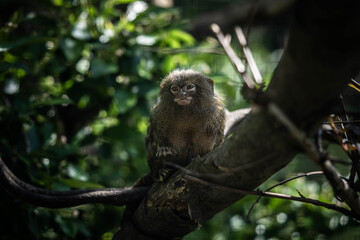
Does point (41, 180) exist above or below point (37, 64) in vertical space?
below

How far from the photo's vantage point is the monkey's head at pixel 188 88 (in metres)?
2.92

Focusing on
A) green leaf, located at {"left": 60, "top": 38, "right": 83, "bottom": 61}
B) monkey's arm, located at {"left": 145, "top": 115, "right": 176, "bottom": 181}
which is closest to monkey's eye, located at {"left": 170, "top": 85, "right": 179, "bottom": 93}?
monkey's arm, located at {"left": 145, "top": 115, "right": 176, "bottom": 181}

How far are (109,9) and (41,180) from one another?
5.84 ft

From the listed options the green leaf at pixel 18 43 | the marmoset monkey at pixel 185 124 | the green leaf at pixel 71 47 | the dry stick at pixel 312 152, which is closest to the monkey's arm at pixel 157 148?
the marmoset monkey at pixel 185 124

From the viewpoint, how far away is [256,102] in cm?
114

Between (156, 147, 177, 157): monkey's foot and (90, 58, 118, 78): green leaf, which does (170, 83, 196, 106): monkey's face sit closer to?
(156, 147, 177, 157): monkey's foot

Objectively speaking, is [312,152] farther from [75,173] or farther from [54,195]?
[75,173]

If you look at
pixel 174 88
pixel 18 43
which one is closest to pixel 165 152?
pixel 174 88

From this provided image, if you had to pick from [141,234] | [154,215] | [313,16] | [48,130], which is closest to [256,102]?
[313,16]

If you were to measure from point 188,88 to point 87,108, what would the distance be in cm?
132

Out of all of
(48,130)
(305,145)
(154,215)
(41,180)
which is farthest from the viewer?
(48,130)

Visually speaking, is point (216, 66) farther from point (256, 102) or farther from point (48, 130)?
point (256, 102)

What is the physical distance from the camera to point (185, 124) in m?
2.88

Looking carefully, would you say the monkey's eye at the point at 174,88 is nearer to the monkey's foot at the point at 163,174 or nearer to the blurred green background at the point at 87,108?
the blurred green background at the point at 87,108
